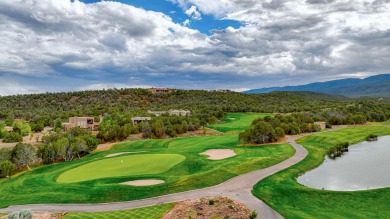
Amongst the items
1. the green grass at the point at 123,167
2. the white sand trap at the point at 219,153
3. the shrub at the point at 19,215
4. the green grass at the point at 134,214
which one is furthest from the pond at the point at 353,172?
the shrub at the point at 19,215

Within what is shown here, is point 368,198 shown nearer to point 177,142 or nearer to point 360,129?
point 177,142

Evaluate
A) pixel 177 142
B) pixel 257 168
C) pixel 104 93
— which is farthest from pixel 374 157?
pixel 104 93

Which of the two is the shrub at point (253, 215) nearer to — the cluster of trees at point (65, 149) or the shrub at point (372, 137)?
the cluster of trees at point (65, 149)

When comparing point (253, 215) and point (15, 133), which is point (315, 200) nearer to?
point (253, 215)

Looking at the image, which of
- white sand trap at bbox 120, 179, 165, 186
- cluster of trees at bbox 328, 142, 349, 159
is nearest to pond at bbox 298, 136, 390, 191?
cluster of trees at bbox 328, 142, 349, 159

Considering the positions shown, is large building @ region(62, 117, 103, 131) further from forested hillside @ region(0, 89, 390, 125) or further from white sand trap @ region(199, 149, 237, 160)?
white sand trap @ region(199, 149, 237, 160)
